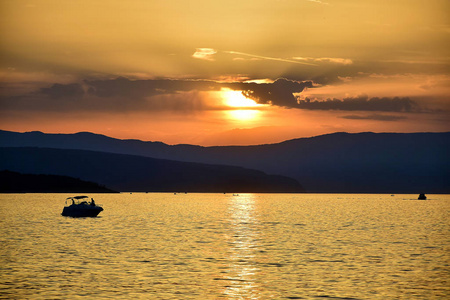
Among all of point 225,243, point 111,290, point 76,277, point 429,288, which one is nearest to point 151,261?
point 76,277

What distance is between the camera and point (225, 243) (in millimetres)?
85875

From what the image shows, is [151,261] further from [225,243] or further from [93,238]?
[93,238]

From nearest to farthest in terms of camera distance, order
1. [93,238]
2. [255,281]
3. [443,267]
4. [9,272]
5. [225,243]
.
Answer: [255,281], [9,272], [443,267], [225,243], [93,238]

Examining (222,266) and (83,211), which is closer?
(222,266)

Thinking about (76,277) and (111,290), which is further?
(76,277)

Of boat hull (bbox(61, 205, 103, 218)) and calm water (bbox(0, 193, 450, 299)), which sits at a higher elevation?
boat hull (bbox(61, 205, 103, 218))

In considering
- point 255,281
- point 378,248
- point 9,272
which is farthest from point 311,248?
point 9,272

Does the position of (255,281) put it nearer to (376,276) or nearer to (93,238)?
(376,276)

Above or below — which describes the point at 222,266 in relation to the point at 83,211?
below

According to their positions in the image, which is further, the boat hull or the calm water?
the boat hull

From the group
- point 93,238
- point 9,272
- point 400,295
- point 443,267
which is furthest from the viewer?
point 93,238

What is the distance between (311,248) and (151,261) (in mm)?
23258

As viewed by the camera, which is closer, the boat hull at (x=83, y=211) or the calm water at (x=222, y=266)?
the calm water at (x=222, y=266)

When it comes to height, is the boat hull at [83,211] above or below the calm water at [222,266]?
above
